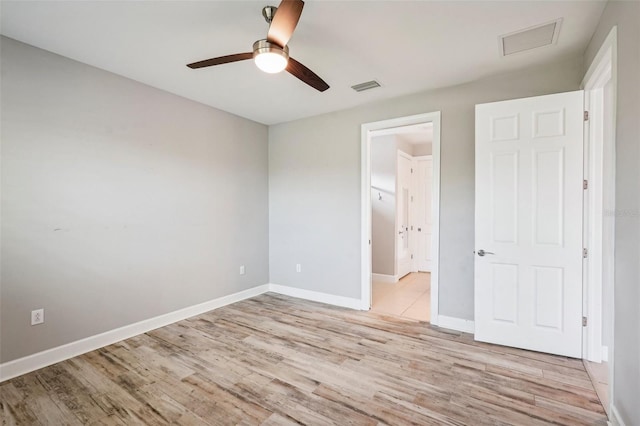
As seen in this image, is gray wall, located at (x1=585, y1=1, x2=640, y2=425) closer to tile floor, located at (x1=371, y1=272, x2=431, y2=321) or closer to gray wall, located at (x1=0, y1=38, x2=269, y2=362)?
tile floor, located at (x1=371, y1=272, x2=431, y2=321)

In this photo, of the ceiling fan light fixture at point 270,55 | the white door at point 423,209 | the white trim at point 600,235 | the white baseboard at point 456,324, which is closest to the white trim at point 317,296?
the white baseboard at point 456,324

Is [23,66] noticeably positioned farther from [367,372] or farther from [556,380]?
[556,380]

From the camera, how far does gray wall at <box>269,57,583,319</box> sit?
3.14 m

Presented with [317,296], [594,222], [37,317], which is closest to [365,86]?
[594,222]

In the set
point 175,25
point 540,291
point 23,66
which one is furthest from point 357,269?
point 23,66

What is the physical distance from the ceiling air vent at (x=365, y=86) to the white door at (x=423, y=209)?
353 cm

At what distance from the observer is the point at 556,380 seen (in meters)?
2.30

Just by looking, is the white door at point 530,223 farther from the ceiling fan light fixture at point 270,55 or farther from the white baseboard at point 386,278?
the white baseboard at point 386,278

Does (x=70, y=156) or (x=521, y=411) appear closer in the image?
(x=521, y=411)

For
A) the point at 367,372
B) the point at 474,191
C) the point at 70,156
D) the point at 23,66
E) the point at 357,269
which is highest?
the point at 23,66

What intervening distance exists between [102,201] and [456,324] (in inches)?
153

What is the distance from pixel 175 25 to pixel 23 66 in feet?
4.57

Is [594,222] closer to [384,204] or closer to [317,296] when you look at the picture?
[317,296]

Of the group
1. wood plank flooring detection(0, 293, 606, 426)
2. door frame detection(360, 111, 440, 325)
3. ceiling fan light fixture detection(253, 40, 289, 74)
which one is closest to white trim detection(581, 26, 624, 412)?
wood plank flooring detection(0, 293, 606, 426)
